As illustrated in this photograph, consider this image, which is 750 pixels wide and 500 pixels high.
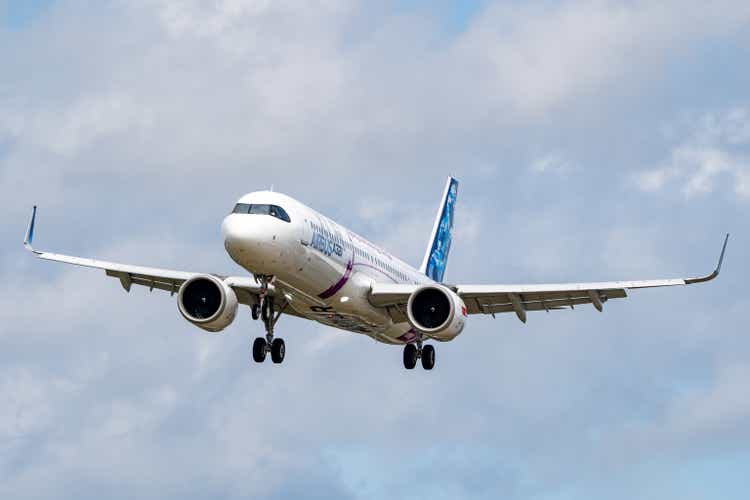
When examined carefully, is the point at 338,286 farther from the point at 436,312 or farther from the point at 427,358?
the point at 427,358

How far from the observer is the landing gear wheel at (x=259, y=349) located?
47.6 metres

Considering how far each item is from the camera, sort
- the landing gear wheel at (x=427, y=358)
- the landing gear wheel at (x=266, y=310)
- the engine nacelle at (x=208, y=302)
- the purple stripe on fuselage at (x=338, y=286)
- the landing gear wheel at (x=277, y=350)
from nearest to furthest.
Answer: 1. the purple stripe on fuselage at (x=338, y=286)
2. the engine nacelle at (x=208, y=302)
3. the landing gear wheel at (x=266, y=310)
4. the landing gear wheel at (x=277, y=350)
5. the landing gear wheel at (x=427, y=358)

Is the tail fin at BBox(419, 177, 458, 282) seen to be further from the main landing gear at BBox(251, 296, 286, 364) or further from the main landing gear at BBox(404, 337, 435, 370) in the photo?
the main landing gear at BBox(251, 296, 286, 364)

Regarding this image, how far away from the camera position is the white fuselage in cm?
4134

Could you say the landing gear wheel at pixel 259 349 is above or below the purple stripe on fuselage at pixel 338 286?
below

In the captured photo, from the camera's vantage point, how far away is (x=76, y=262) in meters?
50.9

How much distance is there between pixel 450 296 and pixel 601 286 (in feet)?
15.3

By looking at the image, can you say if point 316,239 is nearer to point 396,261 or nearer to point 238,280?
point 238,280

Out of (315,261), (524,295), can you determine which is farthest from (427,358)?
(315,261)

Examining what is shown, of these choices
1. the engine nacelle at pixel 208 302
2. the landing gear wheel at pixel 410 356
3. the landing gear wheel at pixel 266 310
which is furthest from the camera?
the landing gear wheel at pixel 410 356

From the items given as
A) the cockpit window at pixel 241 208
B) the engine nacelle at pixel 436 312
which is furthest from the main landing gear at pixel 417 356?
the cockpit window at pixel 241 208

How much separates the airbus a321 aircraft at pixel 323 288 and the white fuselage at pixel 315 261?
30mm

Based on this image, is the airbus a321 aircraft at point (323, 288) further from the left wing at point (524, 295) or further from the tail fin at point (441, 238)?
the tail fin at point (441, 238)

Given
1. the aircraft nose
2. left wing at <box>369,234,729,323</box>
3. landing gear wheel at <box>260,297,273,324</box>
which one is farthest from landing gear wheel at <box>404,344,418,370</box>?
the aircraft nose
